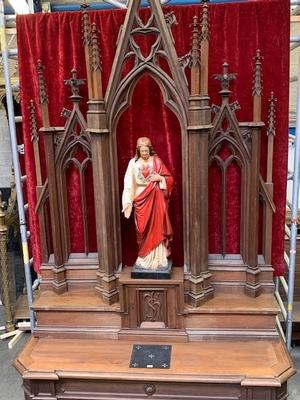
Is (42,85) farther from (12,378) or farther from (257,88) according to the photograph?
(12,378)

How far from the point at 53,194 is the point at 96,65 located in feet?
2.75

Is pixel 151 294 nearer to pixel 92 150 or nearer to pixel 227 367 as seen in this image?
pixel 227 367

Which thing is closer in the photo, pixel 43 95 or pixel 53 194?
pixel 43 95

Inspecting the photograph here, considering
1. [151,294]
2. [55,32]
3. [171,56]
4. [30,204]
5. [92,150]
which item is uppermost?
[55,32]

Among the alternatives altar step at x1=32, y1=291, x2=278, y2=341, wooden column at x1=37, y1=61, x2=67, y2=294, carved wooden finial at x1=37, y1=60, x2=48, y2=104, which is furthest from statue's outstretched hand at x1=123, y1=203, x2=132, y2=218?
carved wooden finial at x1=37, y1=60, x2=48, y2=104

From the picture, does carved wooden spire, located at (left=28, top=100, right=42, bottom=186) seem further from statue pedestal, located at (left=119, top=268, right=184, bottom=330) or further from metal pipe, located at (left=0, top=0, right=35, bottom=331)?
statue pedestal, located at (left=119, top=268, right=184, bottom=330)

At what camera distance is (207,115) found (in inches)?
100

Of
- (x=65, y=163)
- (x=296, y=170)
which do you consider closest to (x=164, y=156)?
(x=65, y=163)

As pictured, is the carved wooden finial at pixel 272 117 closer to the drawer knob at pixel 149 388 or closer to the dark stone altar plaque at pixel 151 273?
the dark stone altar plaque at pixel 151 273

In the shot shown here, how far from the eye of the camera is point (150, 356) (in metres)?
2.54

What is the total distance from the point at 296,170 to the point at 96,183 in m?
1.27

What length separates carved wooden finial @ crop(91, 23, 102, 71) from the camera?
2488 millimetres

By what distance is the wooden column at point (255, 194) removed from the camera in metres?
2.53

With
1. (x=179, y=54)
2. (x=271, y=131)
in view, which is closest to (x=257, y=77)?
(x=271, y=131)
